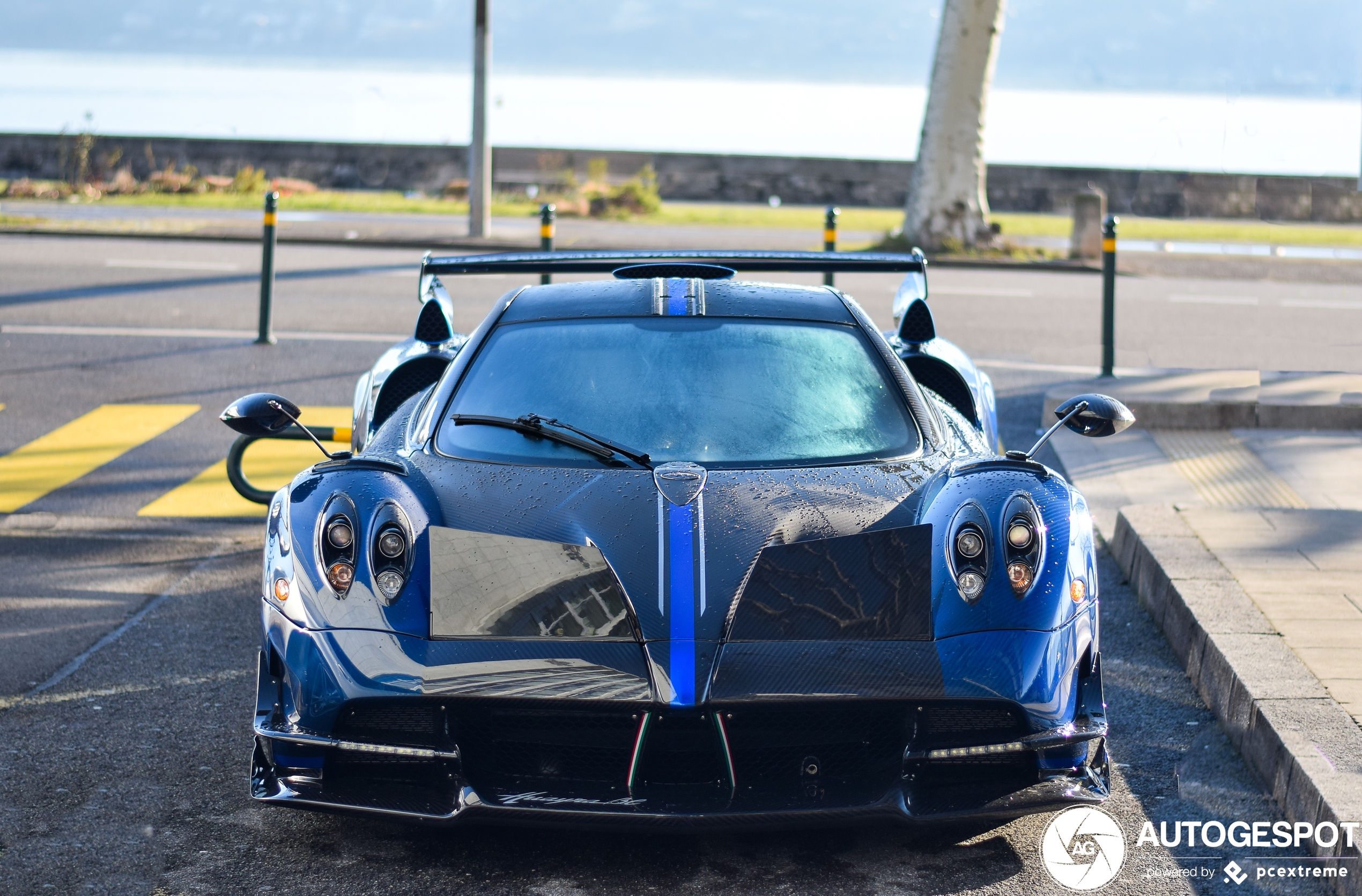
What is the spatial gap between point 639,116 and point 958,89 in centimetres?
11577

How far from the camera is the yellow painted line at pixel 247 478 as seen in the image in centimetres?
663

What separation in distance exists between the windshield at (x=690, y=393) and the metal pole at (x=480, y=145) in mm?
14228

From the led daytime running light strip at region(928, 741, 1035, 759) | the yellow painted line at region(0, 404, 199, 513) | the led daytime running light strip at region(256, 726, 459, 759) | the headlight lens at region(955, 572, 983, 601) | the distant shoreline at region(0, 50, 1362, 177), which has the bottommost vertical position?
the led daytime running light strip at region(256, 726, 459, 759)

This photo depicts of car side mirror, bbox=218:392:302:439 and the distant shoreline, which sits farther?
the distant shoreline

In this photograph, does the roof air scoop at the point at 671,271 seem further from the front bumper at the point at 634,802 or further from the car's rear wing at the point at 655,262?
the front bumper at the point at 634,802

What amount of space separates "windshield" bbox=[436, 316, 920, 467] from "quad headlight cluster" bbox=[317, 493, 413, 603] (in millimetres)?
453

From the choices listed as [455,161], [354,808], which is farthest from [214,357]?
[455,161]

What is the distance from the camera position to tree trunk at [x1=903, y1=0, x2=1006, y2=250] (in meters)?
17.6

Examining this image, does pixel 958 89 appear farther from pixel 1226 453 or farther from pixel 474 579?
pixel 474 579

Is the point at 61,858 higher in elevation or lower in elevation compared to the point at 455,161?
lower

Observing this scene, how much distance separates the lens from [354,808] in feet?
10.3

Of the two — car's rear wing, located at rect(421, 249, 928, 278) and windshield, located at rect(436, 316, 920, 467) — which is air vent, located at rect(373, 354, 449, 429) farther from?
windshield, located at rect(436, 316, 920, 467)

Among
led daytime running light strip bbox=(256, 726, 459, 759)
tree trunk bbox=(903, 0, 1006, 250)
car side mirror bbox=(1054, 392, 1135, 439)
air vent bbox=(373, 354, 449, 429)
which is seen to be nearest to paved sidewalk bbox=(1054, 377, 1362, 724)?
car side mirror bbox=(1054, 392, 1135, 439)

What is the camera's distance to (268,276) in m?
10.6
